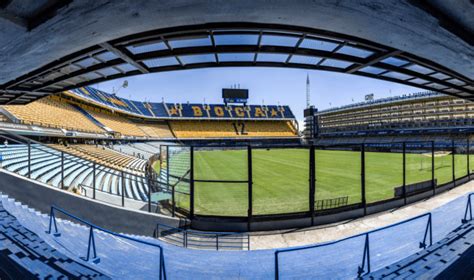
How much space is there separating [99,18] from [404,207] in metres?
10.7

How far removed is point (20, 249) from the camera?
3.48 metres

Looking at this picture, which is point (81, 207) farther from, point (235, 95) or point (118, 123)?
point (235, 95)

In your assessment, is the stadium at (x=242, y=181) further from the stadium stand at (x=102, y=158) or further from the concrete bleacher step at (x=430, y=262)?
the stadium stand at (x=102, y=158)

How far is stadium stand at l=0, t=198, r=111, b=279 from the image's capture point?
301 centimetres

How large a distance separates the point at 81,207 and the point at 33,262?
4.13 metres

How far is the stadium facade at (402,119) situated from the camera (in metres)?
46.5

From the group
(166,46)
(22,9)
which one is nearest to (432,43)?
(166,46)

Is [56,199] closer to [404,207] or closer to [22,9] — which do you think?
[22,9]

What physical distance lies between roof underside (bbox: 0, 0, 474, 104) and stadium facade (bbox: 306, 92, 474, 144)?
57.1 meters

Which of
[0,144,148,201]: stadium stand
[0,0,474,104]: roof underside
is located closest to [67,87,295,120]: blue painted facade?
[0,144,148,201]: stadium stand

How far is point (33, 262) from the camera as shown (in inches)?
127

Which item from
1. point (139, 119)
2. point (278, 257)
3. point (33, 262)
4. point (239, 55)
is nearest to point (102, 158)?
point (33, 262)

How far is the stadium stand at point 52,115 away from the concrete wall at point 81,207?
54.9 feet

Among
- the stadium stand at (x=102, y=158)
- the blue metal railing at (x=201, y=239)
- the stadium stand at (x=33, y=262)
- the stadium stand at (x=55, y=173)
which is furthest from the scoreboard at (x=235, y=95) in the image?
the stadium stand at (x=33, y=262)
